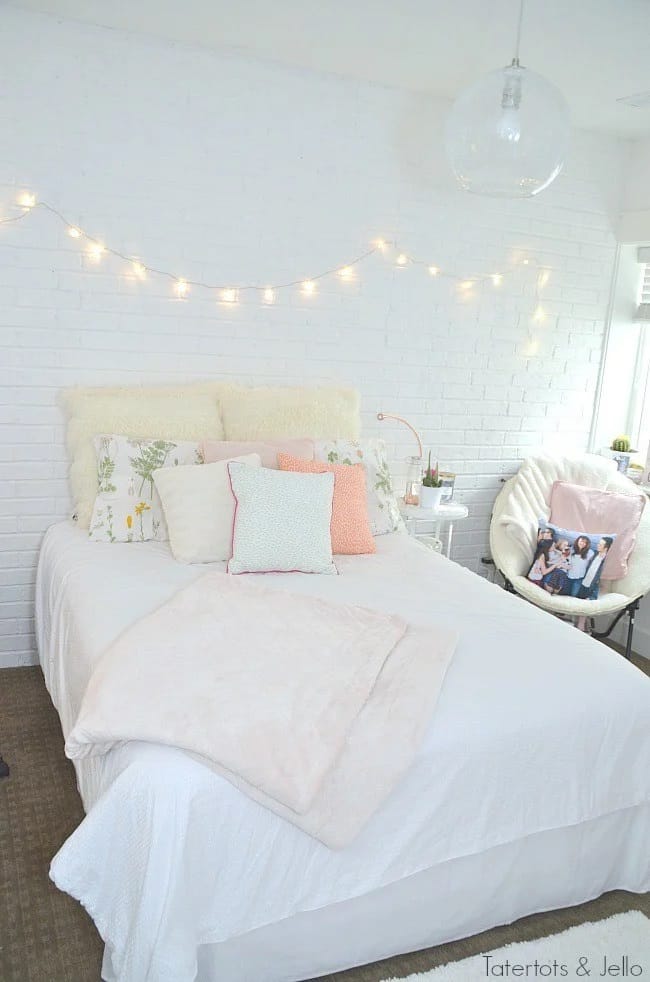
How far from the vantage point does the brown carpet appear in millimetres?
1811

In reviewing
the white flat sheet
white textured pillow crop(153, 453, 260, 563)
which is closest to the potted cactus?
the white flat sheet

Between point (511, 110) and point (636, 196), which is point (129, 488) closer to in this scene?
point (511, 110)

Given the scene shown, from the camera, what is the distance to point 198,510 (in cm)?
274

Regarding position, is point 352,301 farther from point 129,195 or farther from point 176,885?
point 176,885

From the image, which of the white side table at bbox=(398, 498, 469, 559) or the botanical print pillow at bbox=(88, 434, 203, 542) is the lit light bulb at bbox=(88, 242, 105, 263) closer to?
the botanical print pillow at bbox=(88, 434, 203, 542)

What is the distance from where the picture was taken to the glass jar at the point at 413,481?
365 centimetres

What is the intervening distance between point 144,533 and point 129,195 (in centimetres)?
134

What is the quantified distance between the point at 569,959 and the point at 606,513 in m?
2.20

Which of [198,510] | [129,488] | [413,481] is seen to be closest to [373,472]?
[413,481]

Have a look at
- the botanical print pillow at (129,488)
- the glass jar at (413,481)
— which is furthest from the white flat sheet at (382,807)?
the glass jar at (413,481)

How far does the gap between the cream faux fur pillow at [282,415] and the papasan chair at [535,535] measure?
0.86 metres

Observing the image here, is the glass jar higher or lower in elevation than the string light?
lower

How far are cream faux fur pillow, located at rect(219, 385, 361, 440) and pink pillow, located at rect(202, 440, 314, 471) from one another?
147 mm

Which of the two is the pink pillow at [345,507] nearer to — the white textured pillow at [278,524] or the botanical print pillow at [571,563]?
the white textured pillow at [278,524]
